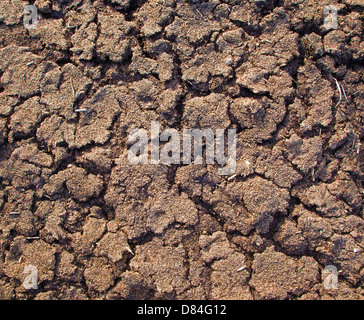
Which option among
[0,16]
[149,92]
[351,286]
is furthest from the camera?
[0,16]

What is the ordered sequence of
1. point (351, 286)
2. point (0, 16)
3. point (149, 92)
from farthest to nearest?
point (0, 16), point (149, 92), point (351, 286)

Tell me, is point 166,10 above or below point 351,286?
above

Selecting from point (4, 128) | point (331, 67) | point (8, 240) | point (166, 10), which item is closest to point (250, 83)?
point (331, 67)

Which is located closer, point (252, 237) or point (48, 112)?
point (252, 237)

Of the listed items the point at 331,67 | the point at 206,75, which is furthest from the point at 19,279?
the point at 331,67

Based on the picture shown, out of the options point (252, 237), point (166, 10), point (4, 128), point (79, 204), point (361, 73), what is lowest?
point (252, 237)

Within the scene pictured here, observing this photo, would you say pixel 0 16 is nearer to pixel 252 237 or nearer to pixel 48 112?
pixel 48 112
